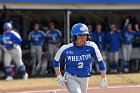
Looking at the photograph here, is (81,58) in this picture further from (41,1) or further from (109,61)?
(109,61)

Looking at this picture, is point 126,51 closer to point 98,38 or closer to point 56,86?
point 98,38

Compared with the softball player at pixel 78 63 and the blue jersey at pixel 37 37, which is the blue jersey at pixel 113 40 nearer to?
the blue jersey at pixel 37 37

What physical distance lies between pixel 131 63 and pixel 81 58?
1079 centimetres

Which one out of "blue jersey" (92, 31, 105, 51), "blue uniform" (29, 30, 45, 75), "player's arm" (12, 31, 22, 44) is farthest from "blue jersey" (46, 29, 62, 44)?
"player's arm" (12, 31, 22, 44)

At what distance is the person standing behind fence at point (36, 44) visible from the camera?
16278mm

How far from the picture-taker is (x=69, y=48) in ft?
26.0

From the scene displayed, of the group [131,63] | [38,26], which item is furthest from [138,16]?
[38,26]

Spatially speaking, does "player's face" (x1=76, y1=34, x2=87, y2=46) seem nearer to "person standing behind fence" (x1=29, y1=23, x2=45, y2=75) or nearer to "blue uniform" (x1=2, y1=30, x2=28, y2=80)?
"blue uniform" (x1=2, y1=30, x2=28, y2=80)

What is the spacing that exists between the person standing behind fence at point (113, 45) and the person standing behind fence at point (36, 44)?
8.44 ft

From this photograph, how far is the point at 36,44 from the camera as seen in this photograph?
646 inches

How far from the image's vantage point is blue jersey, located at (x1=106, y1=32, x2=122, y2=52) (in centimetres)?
1702

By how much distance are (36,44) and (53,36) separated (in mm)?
683

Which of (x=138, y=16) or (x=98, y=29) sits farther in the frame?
(x=138, y=16)

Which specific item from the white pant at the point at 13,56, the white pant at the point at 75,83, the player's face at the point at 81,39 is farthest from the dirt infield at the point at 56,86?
the player's face at the point at 81,39
